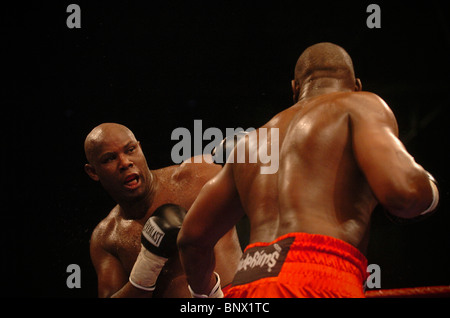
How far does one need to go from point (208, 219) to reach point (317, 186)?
1.25 feet

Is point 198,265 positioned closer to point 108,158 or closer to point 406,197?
point 406,197

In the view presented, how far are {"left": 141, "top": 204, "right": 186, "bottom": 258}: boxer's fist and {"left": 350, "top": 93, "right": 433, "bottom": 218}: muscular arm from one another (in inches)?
41.9

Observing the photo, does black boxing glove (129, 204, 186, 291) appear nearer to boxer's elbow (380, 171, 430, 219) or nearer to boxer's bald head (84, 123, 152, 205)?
boxer's bald head (84, 123, 152, 205)

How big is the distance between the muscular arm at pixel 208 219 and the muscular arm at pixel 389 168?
0.41m

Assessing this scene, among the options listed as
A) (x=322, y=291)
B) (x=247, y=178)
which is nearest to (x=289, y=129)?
(x=247, y=178)

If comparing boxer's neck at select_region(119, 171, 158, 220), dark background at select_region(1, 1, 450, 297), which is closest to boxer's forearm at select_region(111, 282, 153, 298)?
boxer's neck at select_region(119, 171, 158, 220)

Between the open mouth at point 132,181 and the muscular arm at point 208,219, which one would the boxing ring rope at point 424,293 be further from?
the open mouth at point 132,181

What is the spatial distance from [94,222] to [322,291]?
8.82 feet

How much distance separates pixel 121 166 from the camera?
236 cm

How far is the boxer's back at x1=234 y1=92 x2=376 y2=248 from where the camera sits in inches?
45.4

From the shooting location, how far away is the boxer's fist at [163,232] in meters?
2.04

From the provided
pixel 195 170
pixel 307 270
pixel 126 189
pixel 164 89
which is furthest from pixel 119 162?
pixel 307 270

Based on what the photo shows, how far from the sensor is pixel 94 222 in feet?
11.5

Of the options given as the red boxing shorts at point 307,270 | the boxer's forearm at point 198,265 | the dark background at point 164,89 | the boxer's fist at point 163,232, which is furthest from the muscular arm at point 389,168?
the dark background at point 164,89
